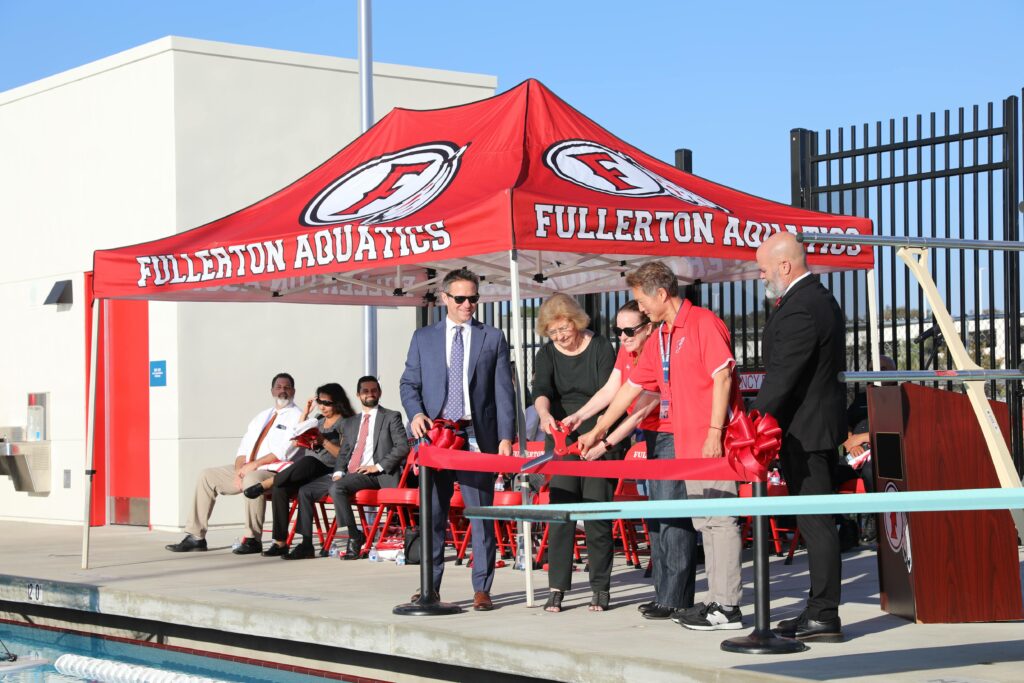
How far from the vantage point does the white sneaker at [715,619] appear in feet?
21.2

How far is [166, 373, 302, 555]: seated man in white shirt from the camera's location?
11.2 metres

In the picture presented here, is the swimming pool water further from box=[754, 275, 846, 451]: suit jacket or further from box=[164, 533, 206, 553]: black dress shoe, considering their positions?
box=[754, 275, 846, 451]: suit jacket

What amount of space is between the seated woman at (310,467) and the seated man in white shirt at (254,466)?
20 centimetres

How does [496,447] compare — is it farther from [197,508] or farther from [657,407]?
[197,508]

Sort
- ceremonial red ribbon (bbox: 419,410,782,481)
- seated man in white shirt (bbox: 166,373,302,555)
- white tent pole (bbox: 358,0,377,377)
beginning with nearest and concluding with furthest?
1. ceremonial red ribbon (bbox: 419,410,782,481)
2. seated man in white shirt (bbox: 166,373,302,555)
3. white tent pole (bbox: 358,0,377,377)

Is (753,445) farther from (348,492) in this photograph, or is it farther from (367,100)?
(367,100)

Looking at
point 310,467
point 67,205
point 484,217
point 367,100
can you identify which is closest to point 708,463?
point 484,217

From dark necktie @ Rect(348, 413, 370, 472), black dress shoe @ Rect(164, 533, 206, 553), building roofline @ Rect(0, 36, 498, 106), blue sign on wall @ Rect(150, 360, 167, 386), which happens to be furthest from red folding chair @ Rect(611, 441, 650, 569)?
building roofline @ Rect(0, 36, 498, 106)

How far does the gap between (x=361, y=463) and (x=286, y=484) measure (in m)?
0.68

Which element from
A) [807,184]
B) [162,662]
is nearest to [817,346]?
[162,662]

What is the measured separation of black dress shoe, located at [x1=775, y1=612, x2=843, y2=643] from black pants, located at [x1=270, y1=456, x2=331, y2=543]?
220 inches

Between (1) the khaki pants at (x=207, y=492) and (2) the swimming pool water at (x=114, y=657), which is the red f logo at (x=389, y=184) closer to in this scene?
(2) the swimming pool water at (x=114, y=657)

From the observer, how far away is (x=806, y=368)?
6273 mm

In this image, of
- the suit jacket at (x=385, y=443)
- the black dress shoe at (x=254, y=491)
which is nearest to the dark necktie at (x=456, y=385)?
the suit jacket at (x=385, y=443)
